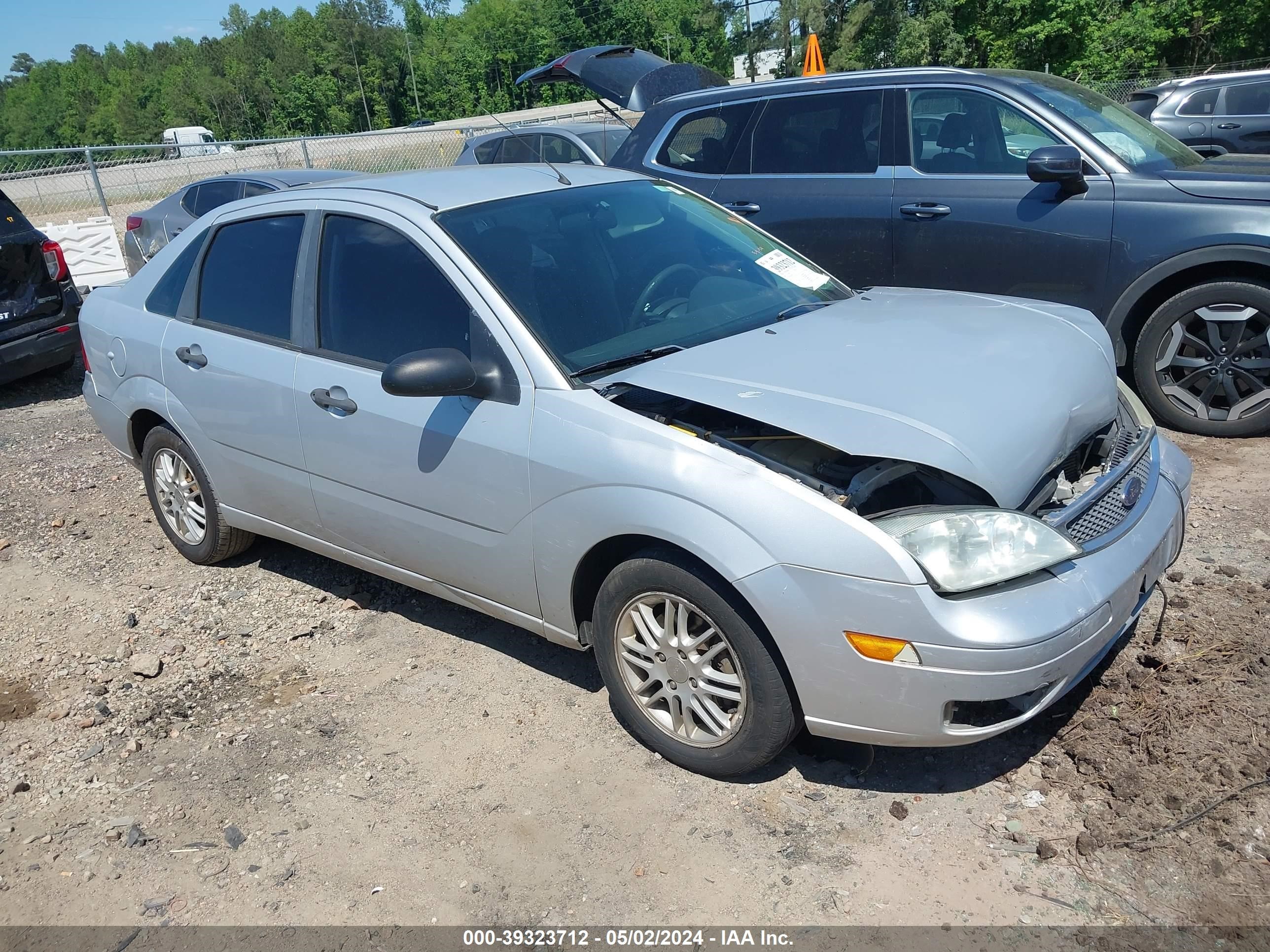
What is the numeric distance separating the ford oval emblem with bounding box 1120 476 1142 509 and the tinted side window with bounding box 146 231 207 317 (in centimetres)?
393

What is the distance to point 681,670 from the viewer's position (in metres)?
3.04

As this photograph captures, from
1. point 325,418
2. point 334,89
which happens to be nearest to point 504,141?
point 325,418

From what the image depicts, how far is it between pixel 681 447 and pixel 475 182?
173 centimetres

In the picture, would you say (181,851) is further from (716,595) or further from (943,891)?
(943,891)

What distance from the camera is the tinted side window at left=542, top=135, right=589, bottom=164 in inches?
477

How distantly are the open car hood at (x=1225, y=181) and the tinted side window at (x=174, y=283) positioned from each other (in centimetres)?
496

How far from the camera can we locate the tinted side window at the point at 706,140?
263 inches

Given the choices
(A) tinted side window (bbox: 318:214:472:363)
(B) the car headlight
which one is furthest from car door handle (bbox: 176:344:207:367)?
(B) the car headlight

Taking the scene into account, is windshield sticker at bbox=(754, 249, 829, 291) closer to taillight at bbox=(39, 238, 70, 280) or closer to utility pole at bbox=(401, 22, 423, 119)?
taillight at bbox=(39, 238, 70, 280)

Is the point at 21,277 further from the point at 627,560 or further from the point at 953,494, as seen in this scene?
the point at 953,494

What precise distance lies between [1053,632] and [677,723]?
3.78 ft

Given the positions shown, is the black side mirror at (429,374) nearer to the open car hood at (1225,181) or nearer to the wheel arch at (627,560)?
the wheel arch at (627,560)

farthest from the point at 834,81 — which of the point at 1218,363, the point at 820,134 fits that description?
the point at 1218,363

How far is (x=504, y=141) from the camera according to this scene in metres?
13.6
